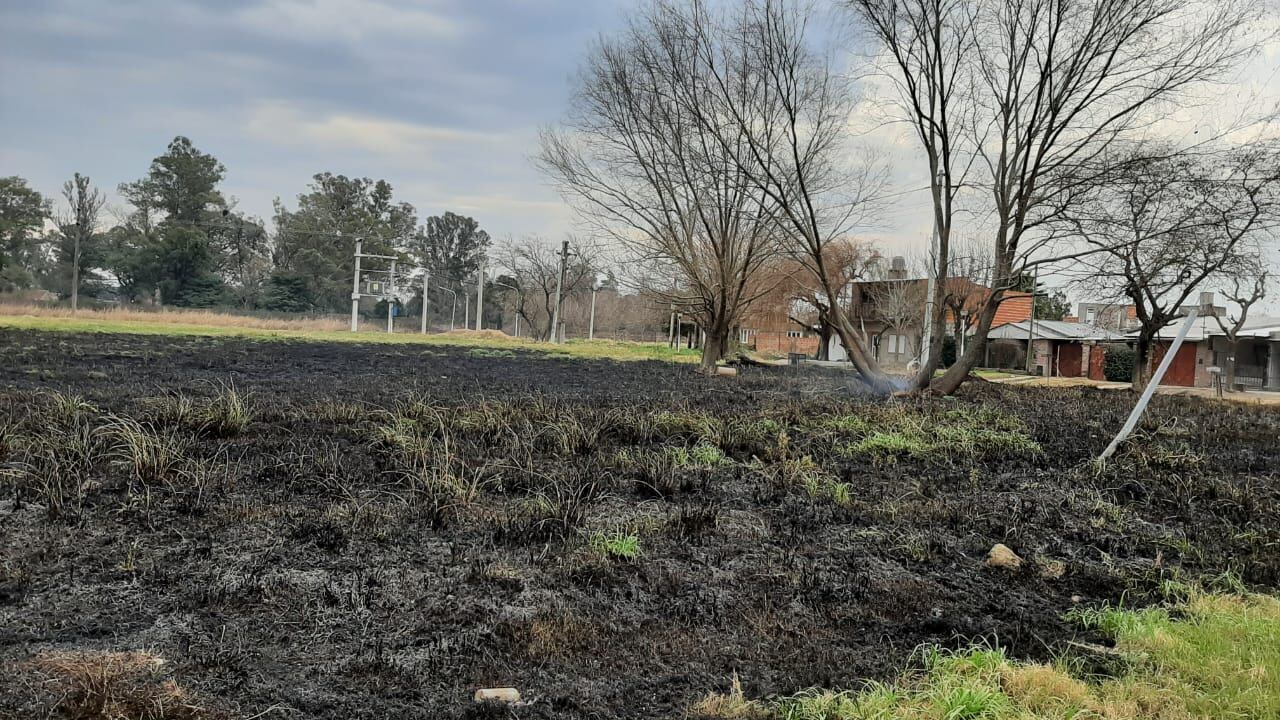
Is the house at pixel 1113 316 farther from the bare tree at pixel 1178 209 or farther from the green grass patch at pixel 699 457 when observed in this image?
the green grass patch at pixel 699 457

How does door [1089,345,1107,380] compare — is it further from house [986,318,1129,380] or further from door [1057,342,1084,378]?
door [1057,342,1084,378]

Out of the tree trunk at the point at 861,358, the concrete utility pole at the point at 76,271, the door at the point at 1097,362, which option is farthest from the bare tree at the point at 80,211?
the door at the point at 1097,362

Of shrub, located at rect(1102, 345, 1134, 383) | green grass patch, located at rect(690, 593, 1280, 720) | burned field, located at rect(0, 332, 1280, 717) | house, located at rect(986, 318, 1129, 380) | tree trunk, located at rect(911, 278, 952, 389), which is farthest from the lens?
house, located at rect(986, 318, 1129, 380)

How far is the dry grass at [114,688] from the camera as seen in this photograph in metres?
2.03

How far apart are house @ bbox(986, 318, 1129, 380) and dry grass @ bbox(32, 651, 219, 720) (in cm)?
4083

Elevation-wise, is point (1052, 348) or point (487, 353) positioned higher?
point (1052, 348)

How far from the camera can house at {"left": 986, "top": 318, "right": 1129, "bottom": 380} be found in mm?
38312

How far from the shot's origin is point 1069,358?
42.0 m

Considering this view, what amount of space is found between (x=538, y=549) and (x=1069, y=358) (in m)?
45.4

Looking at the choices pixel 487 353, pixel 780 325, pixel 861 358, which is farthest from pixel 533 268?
pixel 861 358

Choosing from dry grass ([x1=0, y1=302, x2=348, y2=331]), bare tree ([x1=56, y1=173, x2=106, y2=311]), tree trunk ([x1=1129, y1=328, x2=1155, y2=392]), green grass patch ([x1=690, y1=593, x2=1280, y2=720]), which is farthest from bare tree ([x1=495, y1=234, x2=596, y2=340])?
green grass patch ([x1=690, y1=593, x2=1280, y2=720])

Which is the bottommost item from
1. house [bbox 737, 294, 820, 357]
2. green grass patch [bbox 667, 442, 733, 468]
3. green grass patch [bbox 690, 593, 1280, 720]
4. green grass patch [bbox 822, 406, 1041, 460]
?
green grass patch [bbox 690, 593, 1280, 720]

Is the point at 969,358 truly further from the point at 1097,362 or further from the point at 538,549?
the point at 1097,362

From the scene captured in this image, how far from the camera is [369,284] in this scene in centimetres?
5019
